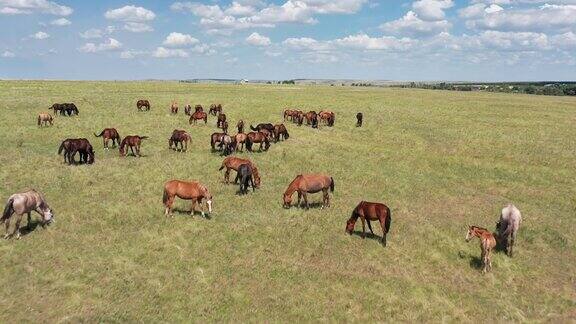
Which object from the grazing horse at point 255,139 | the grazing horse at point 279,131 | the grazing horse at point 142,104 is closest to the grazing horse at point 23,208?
the grazing horse at point 255,139

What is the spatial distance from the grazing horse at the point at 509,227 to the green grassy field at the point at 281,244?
0.67m

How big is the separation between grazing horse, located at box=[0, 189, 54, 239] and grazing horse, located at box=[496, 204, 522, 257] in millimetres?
18096

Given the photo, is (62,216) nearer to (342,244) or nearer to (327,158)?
(342,244)

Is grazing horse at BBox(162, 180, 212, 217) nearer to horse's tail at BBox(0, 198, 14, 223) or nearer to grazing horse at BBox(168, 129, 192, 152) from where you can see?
horse's tail at BBox(0, 198, 14, 223)

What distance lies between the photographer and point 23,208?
58.5ft

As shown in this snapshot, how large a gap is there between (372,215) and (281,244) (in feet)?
12.4

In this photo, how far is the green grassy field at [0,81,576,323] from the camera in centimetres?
1550

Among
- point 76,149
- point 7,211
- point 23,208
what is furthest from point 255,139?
point 7,211

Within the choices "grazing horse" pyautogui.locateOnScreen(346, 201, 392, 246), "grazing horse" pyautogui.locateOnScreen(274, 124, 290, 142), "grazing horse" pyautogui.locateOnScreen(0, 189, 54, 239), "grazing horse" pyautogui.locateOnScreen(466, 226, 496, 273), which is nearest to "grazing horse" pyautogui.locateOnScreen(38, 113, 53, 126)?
"grazing horse" pyautogui.locateOnScreen(274, 124, 290, 142)

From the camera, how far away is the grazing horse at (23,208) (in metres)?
17.5

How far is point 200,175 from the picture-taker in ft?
85.6

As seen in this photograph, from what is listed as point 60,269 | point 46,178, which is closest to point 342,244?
point 60,269

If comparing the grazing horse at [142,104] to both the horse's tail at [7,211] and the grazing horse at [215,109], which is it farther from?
the horse's tail at [7,211]

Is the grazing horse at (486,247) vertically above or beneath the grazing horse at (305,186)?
beneath
